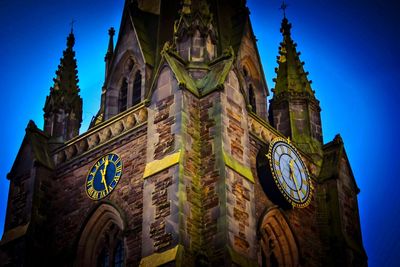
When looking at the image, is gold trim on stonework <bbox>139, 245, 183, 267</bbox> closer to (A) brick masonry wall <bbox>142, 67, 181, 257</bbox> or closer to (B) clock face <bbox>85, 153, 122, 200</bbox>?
(A) brick masonry wall <bbox>142, 67, 181, 257</bbox>

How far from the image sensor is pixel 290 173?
3500 centimetres

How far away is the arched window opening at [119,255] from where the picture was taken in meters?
32.6

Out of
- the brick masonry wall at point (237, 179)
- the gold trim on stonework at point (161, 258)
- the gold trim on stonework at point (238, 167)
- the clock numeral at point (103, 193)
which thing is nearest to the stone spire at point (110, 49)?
the clock numeral at point (103, 193)

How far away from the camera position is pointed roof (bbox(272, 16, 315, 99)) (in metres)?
40.9

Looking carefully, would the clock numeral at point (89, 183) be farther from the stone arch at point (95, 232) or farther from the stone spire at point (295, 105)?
the stone spire at point (295, 105)

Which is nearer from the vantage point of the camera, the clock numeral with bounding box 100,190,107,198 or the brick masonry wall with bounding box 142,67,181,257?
the brick masonry wall with bounding box 142,67,181,257

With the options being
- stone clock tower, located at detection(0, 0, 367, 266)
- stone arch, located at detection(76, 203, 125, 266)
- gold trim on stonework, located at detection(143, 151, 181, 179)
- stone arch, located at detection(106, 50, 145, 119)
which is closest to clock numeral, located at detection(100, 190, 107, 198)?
stone clock tower, located at detection(0, 0, 367, 266)

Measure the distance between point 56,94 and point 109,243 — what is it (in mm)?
8312

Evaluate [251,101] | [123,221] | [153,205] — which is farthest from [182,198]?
[251,101]

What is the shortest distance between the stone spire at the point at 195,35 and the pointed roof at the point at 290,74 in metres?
6.23

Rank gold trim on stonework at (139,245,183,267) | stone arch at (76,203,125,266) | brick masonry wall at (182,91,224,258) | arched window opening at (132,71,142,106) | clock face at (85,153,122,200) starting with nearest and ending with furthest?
1. gold trim on stonework at (139,245,183,267)
2. brick masonry wall at (182,91,224,258)
3. stone arch at (76,203,125,266)
4. clock face at (85,153,122,200)
5. arched window opening at (132,71,142,106)

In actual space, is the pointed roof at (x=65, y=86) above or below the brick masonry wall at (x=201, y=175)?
above

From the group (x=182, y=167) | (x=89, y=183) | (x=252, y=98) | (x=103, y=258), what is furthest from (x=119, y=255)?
(x=252, y=98)

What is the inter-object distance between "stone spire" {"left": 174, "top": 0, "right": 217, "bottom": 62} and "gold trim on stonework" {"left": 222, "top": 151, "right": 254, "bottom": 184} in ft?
14.0
